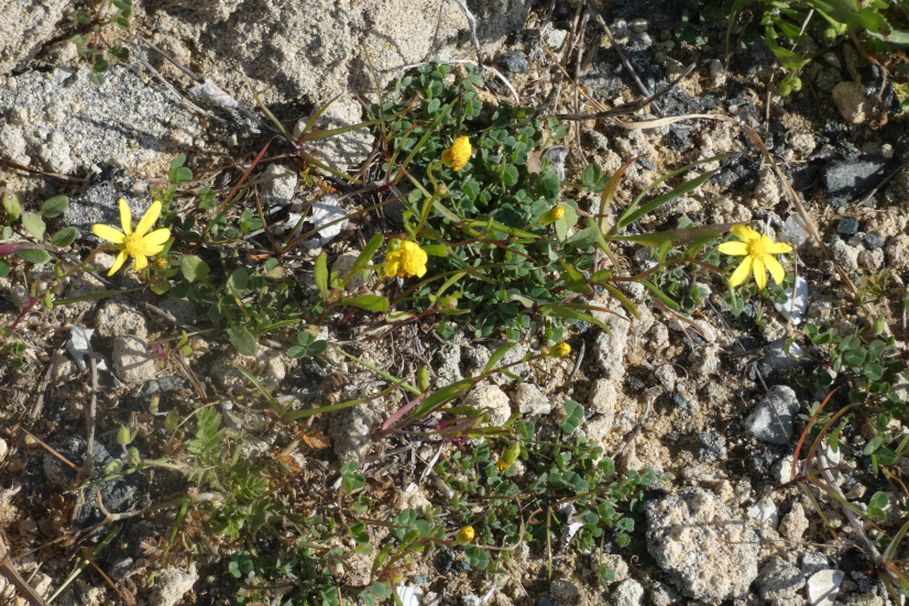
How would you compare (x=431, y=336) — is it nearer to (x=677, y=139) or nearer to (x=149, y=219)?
(x=149, y=219)

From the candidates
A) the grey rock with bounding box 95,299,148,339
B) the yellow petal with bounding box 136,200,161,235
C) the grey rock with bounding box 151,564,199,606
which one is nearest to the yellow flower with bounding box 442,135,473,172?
the yellow petal with bounding box 136,200,161,235

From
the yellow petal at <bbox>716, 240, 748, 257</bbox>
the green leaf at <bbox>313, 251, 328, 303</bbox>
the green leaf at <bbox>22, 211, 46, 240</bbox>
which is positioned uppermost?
the green leaf at <bbox>22, 211, 46, 240</bbox>

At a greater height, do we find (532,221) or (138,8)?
(138,8)

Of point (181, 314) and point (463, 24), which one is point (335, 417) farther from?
point (463, 24)

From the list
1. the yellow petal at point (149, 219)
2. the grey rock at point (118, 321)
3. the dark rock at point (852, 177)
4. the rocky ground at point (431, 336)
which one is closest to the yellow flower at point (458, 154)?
the rocky ground at point (431, 336)

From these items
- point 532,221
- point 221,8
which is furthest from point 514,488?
point 221,8

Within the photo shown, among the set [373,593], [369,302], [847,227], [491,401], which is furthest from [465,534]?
[847,227]

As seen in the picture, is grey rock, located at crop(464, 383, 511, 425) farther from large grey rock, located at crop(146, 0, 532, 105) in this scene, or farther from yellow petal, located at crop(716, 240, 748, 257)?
large grey rock, located at crop(146, 0, 532, 105)
